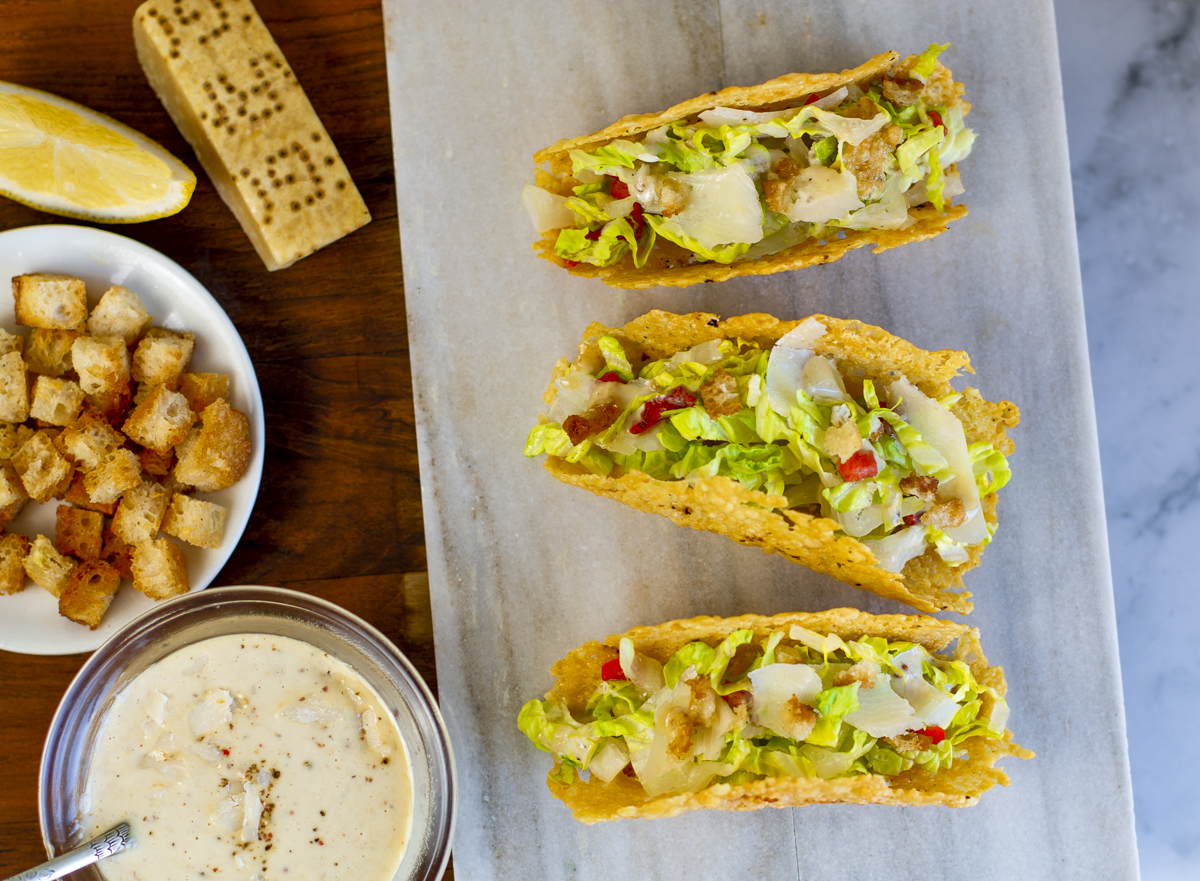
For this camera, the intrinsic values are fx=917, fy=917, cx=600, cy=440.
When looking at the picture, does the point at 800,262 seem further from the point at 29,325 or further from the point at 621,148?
the point at 29,325

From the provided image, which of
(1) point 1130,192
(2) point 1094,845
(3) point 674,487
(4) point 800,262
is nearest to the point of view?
(3) point 674,487

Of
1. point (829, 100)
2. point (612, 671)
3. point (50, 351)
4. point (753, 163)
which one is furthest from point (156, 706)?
point (829, 100)

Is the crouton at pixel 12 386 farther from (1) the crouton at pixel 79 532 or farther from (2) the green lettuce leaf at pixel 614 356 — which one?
(2) the green lettuce leaf at pixel 614 356

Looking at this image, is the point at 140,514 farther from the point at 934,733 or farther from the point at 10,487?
the point at 934,733

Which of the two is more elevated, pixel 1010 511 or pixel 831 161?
pixel 831 161

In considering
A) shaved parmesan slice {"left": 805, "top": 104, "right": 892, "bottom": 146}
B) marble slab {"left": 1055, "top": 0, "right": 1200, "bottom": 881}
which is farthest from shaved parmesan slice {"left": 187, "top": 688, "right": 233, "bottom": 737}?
marble slab {"left": 1055, "top": 0, "right": 1200, "bottom": 881}

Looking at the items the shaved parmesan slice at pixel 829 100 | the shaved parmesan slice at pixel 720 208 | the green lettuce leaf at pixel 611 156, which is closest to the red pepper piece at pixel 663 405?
the shaved parmesan slice at pixel 720 208

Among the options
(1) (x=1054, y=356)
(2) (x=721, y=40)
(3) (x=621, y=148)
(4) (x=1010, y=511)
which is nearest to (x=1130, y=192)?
(1) (x=1054, y=356)
